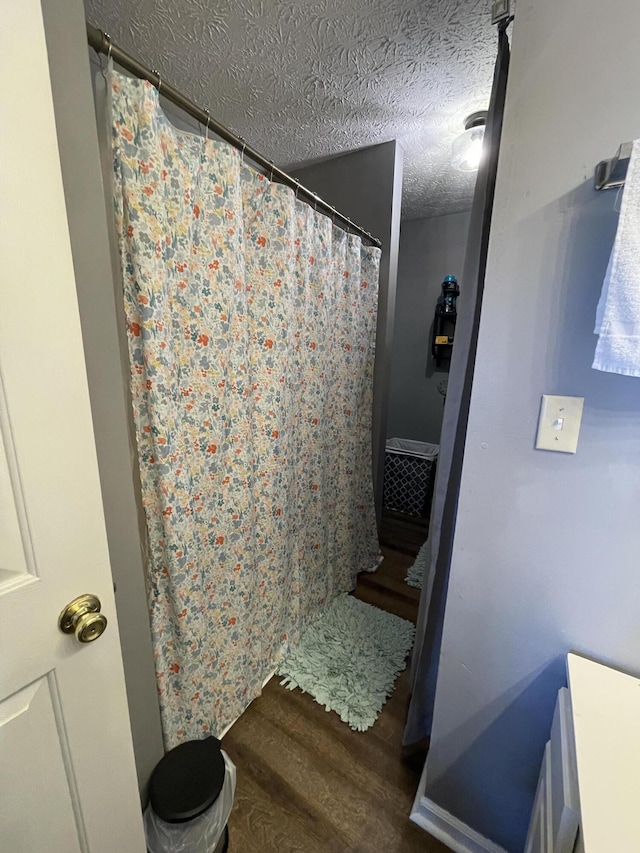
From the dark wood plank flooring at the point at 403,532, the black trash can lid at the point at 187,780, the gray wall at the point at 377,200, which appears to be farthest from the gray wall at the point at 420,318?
the black trash can lid at the point at 187,780

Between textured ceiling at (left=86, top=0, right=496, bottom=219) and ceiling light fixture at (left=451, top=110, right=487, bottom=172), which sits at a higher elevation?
textured ceiling at (left=86, top=0, right=496, bottom=219)

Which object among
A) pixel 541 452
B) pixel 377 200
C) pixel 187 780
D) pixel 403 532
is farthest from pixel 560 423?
pixel 403 532

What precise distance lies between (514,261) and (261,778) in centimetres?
175

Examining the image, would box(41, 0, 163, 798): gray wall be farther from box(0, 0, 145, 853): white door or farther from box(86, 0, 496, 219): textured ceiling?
box(86, 0, 496, 219): textured ceiling

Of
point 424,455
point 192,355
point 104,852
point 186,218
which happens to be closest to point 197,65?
point 186,218

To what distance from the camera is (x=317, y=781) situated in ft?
3.87

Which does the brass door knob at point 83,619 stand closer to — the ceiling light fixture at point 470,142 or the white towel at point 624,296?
the white towel at point 624,296

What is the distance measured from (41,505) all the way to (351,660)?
156 cm

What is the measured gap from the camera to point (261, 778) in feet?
3.90

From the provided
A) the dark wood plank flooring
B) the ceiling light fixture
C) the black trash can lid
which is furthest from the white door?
the dark wood plank flooring

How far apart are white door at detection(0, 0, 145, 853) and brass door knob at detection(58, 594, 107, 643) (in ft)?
0.04

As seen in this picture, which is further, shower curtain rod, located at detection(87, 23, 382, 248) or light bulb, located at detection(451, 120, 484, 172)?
light bulb, located at detection(451, 120, 484, 172)

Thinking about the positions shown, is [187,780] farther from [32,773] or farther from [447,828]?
[447,828]

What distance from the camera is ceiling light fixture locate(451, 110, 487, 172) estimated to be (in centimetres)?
151
